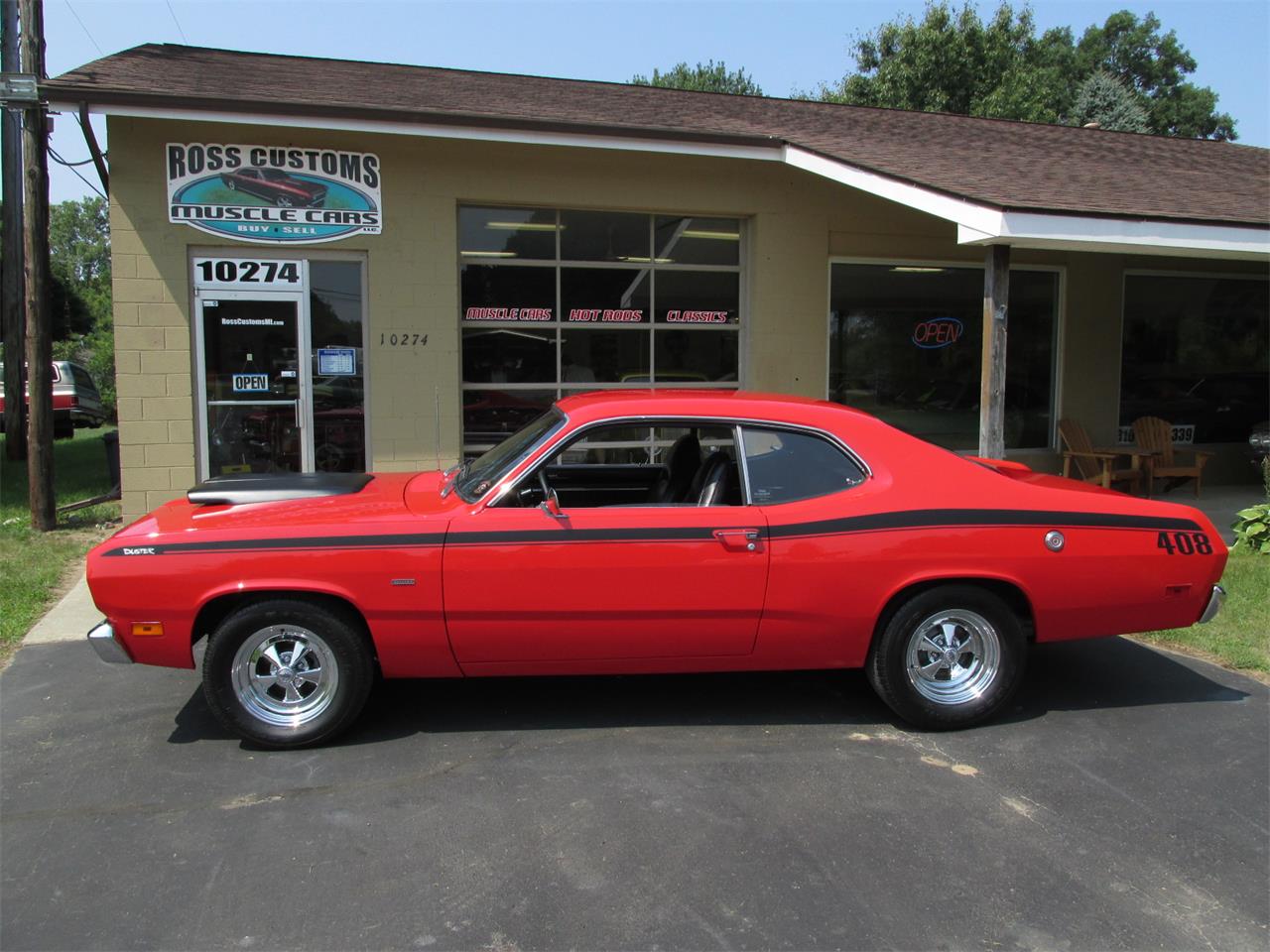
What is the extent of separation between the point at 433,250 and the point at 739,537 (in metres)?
6.12

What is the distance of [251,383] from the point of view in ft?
29.1

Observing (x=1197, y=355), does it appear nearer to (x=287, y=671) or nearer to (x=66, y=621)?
(x=287, y=671)

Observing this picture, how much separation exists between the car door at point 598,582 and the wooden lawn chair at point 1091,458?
315 inches

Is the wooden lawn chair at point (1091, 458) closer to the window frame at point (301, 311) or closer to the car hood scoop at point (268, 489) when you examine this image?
the window frame at point (301, 311)

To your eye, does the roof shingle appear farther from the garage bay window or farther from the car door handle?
the car door handle

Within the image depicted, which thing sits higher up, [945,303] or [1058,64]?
[1058,64]

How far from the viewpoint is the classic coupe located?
3.99m

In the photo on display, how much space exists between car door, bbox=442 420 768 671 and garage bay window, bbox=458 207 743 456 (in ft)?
18.8

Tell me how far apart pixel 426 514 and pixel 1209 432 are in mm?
11971

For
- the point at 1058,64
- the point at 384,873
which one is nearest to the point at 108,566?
the point at 384,873

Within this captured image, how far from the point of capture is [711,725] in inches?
174

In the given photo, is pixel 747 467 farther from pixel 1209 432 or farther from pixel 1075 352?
pixel 1209 432

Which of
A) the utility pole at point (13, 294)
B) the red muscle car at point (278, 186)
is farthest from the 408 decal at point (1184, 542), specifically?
the utility pole at point (13, 294)

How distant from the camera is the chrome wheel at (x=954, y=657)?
4.30 meters
